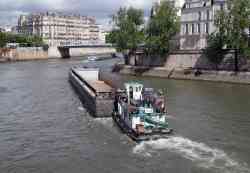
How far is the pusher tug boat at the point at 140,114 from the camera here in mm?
31797

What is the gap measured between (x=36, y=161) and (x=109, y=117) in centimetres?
1373

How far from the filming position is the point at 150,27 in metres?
87.8

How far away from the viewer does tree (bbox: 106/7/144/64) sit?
94625 millimetres

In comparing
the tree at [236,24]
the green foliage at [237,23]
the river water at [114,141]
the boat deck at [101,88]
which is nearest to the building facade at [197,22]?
the tree at [236,24]

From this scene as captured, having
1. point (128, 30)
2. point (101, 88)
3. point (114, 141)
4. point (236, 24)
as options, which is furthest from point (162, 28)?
point (114, 141)

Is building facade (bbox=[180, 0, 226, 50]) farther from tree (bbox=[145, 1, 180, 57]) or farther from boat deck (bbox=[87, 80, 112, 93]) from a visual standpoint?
boat deck (bbox=[87, 80, 112, 93])

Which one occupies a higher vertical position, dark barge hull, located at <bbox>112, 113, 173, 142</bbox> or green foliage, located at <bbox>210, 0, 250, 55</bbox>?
green foliage, located at <bbox>210, 0, 250, 55</bbox>

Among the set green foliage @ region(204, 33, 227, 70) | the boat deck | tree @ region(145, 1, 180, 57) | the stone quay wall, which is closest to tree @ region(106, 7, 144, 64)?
tree @ region(145, 1, 180, 57)

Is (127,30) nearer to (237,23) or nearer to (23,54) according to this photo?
(237,23)

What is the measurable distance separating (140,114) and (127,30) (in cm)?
6376

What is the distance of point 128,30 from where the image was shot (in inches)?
3735

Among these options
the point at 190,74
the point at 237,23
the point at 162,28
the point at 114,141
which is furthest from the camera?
the point at 162,28

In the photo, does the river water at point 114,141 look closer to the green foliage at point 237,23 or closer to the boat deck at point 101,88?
the boat deck at point 101,88

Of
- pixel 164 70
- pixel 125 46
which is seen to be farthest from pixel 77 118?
pixel 125 46
